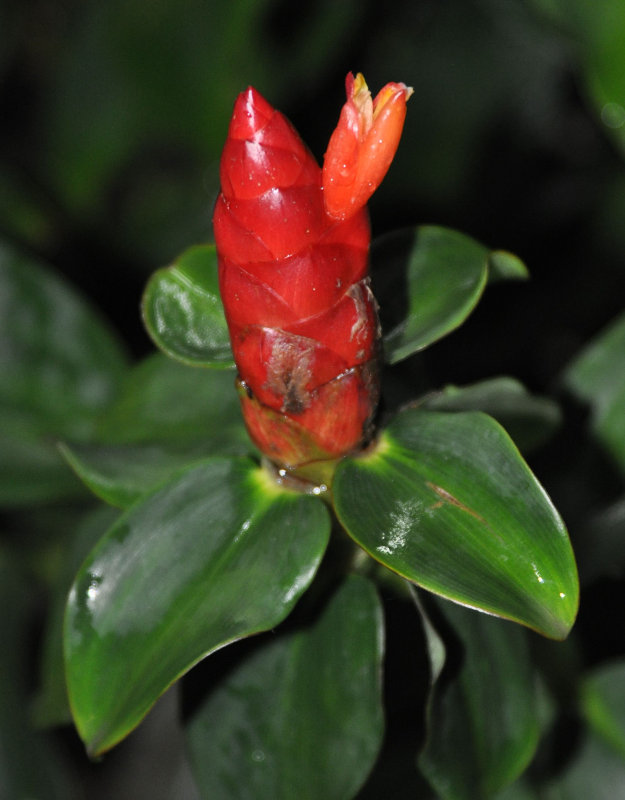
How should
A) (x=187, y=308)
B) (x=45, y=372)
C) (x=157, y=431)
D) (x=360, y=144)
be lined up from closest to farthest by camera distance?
1. (x=360, y=144)
2. (x=187, y=308)
3. (x=157, y=431)
4. (x=45, y=372)

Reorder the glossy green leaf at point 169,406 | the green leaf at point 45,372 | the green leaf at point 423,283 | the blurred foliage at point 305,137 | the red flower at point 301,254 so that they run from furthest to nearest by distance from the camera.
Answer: the blurred foliage at point 305,137 < the green leaf at point 45,372 < the glossy green leaf at point 169,406 < the green leaf at point 423,283 < the red flower at point 301,254

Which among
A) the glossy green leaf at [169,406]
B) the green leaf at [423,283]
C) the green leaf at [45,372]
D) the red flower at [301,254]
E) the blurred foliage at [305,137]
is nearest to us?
the red flower at [301,254]

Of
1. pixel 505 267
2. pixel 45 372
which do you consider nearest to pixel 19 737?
pixel 45 372

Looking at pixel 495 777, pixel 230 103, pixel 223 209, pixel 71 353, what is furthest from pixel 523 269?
pixel 230 103

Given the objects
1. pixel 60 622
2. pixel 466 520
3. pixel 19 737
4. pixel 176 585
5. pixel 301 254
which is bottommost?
pixel 19 737

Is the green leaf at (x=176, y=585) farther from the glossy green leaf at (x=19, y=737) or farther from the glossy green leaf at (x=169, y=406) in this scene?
the glossy green leaf at (x=19, y=737)

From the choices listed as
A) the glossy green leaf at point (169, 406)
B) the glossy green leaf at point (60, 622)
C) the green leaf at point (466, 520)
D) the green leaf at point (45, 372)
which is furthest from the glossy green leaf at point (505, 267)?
the green leaf at point (45, 372)

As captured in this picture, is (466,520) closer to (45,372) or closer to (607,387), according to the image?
(607,387)
